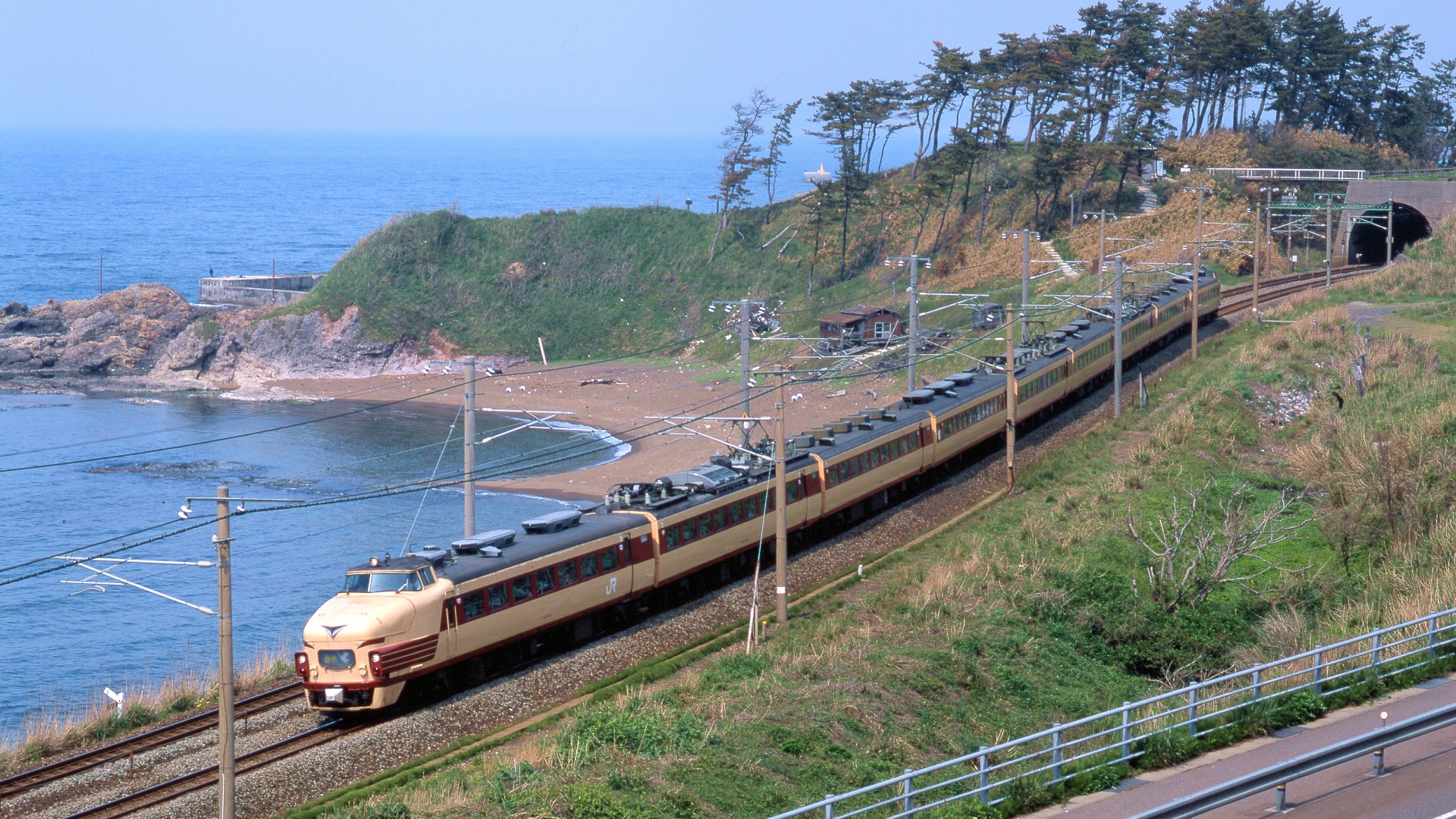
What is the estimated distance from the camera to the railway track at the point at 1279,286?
6519 cm

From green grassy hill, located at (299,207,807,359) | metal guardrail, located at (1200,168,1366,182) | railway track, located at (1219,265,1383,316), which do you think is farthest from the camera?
green grassy hill, located at (299,207,807,359)

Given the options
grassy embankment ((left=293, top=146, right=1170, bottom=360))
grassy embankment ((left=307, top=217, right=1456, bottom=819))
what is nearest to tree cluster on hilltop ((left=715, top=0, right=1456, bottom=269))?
grassy embankment ((left=293, top=146, right=1170, bottom=360))

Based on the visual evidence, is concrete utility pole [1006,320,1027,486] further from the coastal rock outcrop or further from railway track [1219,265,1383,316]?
the coastal rock outcrop

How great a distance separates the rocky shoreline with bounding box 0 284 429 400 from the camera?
83750 millimetres

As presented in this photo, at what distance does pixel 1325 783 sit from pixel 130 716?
1947cm

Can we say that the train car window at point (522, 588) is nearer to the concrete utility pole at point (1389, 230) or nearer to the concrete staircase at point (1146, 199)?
the concrete utility pole at point (1389, 230)

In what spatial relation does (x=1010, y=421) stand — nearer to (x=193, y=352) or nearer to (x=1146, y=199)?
(x=1146, y=199)

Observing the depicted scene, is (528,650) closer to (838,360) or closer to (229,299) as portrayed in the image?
(838,360)

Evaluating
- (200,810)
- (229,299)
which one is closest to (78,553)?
(200,810)

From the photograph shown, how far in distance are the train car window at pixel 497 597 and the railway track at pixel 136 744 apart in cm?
414

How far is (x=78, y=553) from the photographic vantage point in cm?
4712

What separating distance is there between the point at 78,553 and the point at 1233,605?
129 ft

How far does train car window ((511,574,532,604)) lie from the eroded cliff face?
206ft

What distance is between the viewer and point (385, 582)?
23062 millimetres
